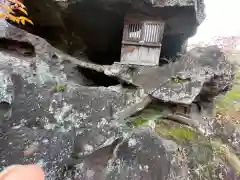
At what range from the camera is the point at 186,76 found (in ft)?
20.9

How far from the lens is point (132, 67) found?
7246 millimetres

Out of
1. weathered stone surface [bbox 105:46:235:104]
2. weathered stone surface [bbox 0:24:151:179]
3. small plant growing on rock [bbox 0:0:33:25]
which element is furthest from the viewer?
weathered stone surface [bbox 105:46:235:104]

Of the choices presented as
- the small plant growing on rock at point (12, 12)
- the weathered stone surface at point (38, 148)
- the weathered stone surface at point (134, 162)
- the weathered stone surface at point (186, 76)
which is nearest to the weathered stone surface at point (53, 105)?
the weathered stone surface at point (38, 148)

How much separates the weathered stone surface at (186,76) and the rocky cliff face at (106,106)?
0.03m

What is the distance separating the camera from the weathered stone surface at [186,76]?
6.25 m

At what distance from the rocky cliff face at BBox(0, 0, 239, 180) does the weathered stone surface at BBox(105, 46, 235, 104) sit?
0.03 meters

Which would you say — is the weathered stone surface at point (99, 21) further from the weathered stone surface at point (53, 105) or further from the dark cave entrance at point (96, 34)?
the weathered stone surface at point (53, 105)

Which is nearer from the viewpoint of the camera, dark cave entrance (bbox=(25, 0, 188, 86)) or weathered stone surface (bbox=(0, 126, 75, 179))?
weathered stone surface (bbox=(0, 126, 75, 179))

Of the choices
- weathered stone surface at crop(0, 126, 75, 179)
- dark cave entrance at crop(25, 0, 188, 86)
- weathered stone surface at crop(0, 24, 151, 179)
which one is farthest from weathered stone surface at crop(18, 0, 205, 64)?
weathered stone surface at crop(0, 126, 75, 179)

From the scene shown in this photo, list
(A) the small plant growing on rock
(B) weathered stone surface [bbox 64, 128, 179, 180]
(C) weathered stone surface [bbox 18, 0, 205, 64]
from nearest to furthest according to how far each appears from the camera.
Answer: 1. (B) weathered stone surface [bbox 64, 128, 179, 180]
2. (A) the small plant growing on rock
3. (C) weathered stone surface [bbox 18, 0, 205, 64]

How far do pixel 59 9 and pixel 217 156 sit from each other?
6327 millimetres

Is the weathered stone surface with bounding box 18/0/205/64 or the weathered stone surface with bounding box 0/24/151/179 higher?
the weathered stone surface with bounding box 18/0/205/64

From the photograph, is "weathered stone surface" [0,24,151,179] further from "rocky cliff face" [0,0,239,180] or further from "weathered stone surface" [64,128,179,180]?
"weathered stone surface" [64,128,179,180]

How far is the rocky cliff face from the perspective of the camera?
16.3 ft
